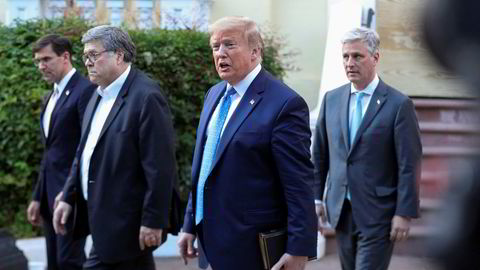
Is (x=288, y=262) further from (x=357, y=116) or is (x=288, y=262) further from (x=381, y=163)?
(x=357, y=116)

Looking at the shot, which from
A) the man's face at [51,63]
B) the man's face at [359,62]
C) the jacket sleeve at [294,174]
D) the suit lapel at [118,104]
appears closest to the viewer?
the jacket sleeve at [294,174]

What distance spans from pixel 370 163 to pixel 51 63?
8.59ft

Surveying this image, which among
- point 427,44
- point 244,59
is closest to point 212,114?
point 244,59

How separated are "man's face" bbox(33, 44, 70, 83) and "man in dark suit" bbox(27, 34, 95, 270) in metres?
0.01

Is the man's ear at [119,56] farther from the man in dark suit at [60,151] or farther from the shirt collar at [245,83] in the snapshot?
the shirt collar at [245,83]

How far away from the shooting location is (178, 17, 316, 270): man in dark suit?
3.77 m

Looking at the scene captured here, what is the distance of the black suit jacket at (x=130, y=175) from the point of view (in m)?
4.57

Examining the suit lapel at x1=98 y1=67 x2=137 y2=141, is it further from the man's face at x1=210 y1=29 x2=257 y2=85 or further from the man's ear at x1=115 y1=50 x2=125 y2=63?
the man's face at x1=210 y1=29 x2=257 y2=85

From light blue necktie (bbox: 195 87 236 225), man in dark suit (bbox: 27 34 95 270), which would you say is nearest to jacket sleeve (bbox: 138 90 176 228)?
light blue necktie (bbox: 195 87 236 225)

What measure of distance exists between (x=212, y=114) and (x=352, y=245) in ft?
5.02

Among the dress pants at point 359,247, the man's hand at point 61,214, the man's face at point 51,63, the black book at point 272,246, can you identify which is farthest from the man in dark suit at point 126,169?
the man's face at point 51,63

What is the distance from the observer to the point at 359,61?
502 centimetres

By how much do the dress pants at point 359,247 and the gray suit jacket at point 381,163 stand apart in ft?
0.16

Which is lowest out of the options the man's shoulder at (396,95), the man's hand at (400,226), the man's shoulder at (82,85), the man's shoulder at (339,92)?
the man's hand at (400,226)
